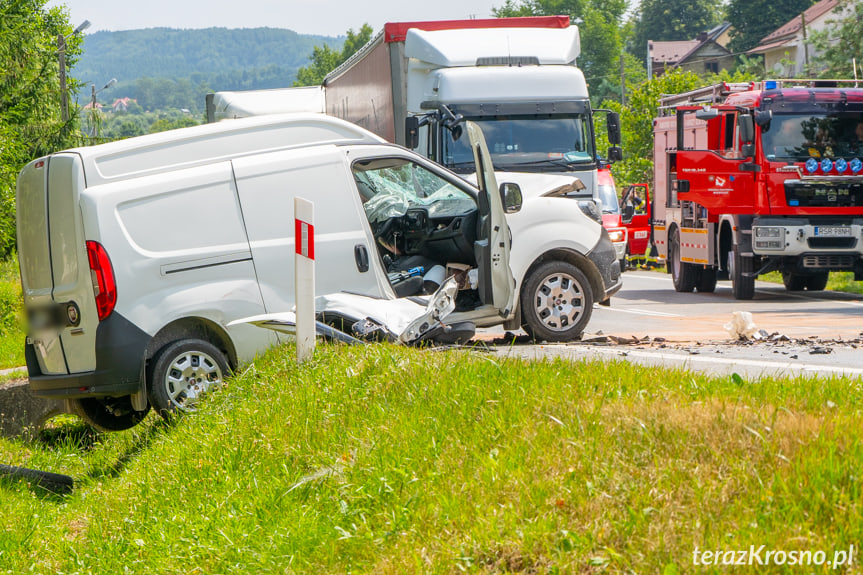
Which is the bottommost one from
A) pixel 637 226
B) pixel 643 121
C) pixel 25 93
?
pixel 637 226

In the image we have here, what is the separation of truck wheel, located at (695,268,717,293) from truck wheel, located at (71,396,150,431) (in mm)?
13185

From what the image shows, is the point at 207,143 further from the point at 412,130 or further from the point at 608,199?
the point at 608,199

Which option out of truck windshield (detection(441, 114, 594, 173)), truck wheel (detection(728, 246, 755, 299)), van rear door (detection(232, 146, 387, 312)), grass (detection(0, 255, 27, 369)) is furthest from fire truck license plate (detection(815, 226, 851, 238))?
grass (detection(0, 255, 27, 369))

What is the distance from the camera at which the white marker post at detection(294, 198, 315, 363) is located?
713 centimetres

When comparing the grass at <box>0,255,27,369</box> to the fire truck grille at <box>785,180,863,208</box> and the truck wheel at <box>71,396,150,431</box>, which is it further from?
the fire truck grille at <box>785,180,863,208</box>

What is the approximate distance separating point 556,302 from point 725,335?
1.94 meters

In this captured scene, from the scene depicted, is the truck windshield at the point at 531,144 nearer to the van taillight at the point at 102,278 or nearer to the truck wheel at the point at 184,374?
the truck wheel at the point at 184,374

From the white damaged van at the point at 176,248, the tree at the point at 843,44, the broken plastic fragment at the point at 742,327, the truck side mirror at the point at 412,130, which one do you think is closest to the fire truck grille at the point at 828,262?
the truck side mirror at the point at 412,130

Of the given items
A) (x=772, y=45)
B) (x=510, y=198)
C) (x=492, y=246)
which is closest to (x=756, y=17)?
(x=772, y=45)

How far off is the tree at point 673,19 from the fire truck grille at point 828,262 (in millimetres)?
99250

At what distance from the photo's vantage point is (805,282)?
1995cm

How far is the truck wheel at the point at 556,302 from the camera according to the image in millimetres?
9664

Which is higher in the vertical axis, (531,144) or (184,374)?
(531,144)

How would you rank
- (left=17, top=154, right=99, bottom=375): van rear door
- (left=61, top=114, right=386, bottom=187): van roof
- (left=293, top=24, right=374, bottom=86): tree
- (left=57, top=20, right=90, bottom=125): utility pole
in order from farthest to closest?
(left=293, top=24, right=374, bottom=86): tree, (left=57, top=20, right=90, bottom=125): utility pole, (left=61, top=114, right=386, bottom=187): van roof, (left=17, top=154, right=99, bottom=375): van rear door
